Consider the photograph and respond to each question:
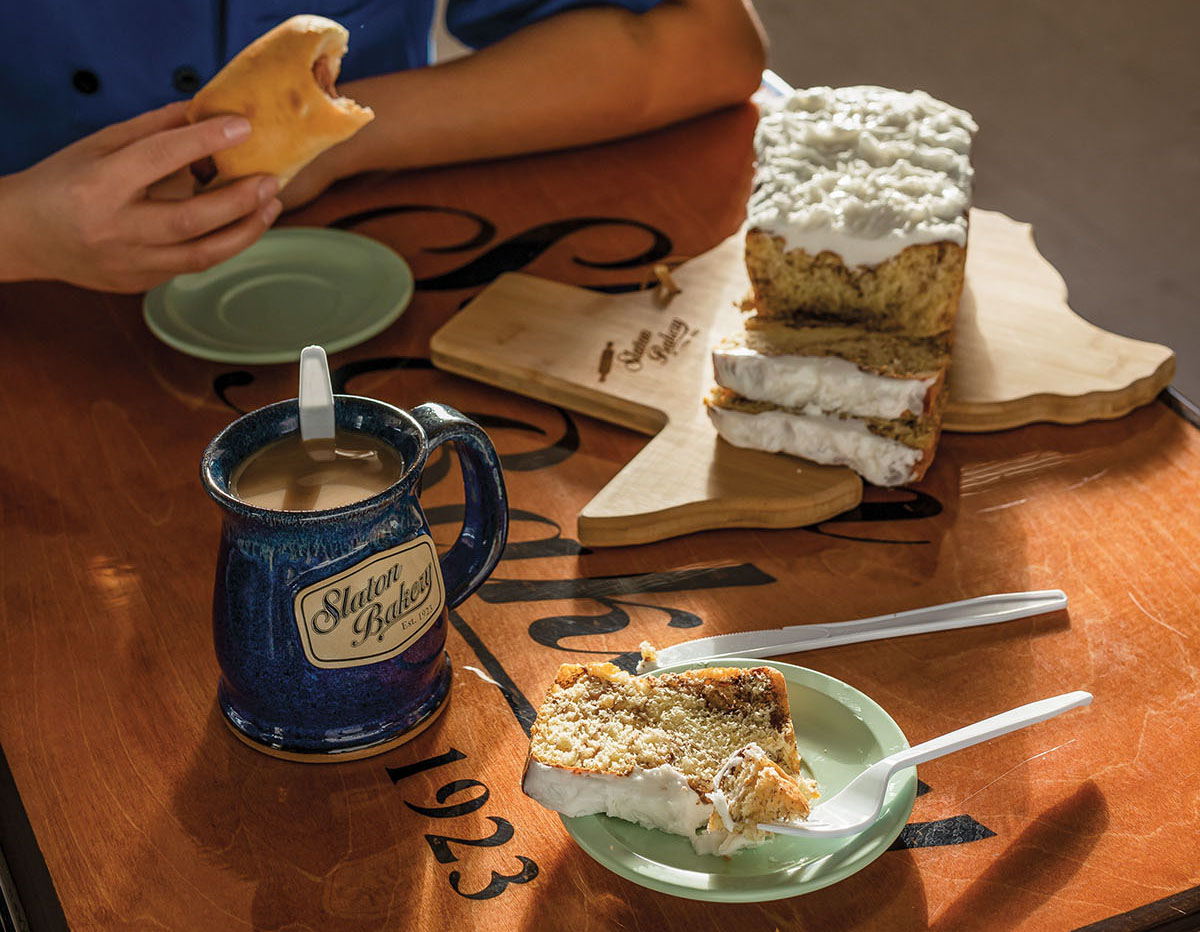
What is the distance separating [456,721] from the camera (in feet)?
2.84

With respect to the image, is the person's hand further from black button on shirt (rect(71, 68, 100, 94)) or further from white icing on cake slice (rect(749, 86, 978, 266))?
white icing on cake slice (rect(749, 86, 978, 266))

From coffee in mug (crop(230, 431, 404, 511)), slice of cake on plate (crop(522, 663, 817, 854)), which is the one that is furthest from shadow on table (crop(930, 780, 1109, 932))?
coffee in mug (crop(230, 431, 404, 511))

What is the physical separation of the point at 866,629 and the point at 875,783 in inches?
8.6

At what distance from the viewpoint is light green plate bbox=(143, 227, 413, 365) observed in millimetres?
1279

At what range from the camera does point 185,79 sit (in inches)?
64.7

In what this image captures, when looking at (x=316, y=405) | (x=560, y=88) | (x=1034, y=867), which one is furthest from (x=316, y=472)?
(x=560, y=88)

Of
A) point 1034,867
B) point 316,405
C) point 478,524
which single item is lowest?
point 1034,867

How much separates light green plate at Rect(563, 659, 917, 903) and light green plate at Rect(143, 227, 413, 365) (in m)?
0.70

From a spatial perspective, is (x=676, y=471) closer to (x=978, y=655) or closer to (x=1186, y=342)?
(x=978, y=655)

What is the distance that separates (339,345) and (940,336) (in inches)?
24.5

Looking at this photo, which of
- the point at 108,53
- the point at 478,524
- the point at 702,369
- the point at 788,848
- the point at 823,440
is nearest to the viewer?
the point at 788,848

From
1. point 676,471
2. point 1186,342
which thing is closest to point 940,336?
point 676,471

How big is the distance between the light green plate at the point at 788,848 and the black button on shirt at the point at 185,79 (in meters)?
1.30

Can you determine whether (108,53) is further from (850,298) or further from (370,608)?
(370,608)
